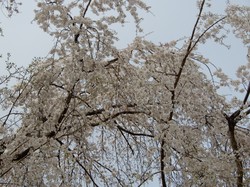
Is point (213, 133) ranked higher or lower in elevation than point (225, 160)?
higher

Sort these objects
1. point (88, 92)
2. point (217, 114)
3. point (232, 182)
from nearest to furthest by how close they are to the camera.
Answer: point (232, 182), point (88, 92), point (217, 114)

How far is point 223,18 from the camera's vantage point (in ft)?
13.3

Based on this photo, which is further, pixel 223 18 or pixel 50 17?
pixel 223 18

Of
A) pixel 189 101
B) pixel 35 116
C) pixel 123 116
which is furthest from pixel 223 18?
pixel 35 116

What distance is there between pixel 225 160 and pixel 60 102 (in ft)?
5.32

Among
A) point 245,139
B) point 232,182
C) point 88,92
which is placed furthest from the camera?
Answer: point 245,139

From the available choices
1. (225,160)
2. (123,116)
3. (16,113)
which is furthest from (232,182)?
(16,113)

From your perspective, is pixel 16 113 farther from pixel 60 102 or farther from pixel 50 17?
pixel 50 17

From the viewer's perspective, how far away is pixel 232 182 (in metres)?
3.36

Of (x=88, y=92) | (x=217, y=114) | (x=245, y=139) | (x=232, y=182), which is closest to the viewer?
(x=232, y=182)

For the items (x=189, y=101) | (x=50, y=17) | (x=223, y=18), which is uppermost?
(x=223, y=18)

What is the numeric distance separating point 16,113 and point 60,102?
1.53ft

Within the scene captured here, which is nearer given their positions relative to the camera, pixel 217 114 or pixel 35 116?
pixel 35 116

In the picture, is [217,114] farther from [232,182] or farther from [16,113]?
[16,113]
